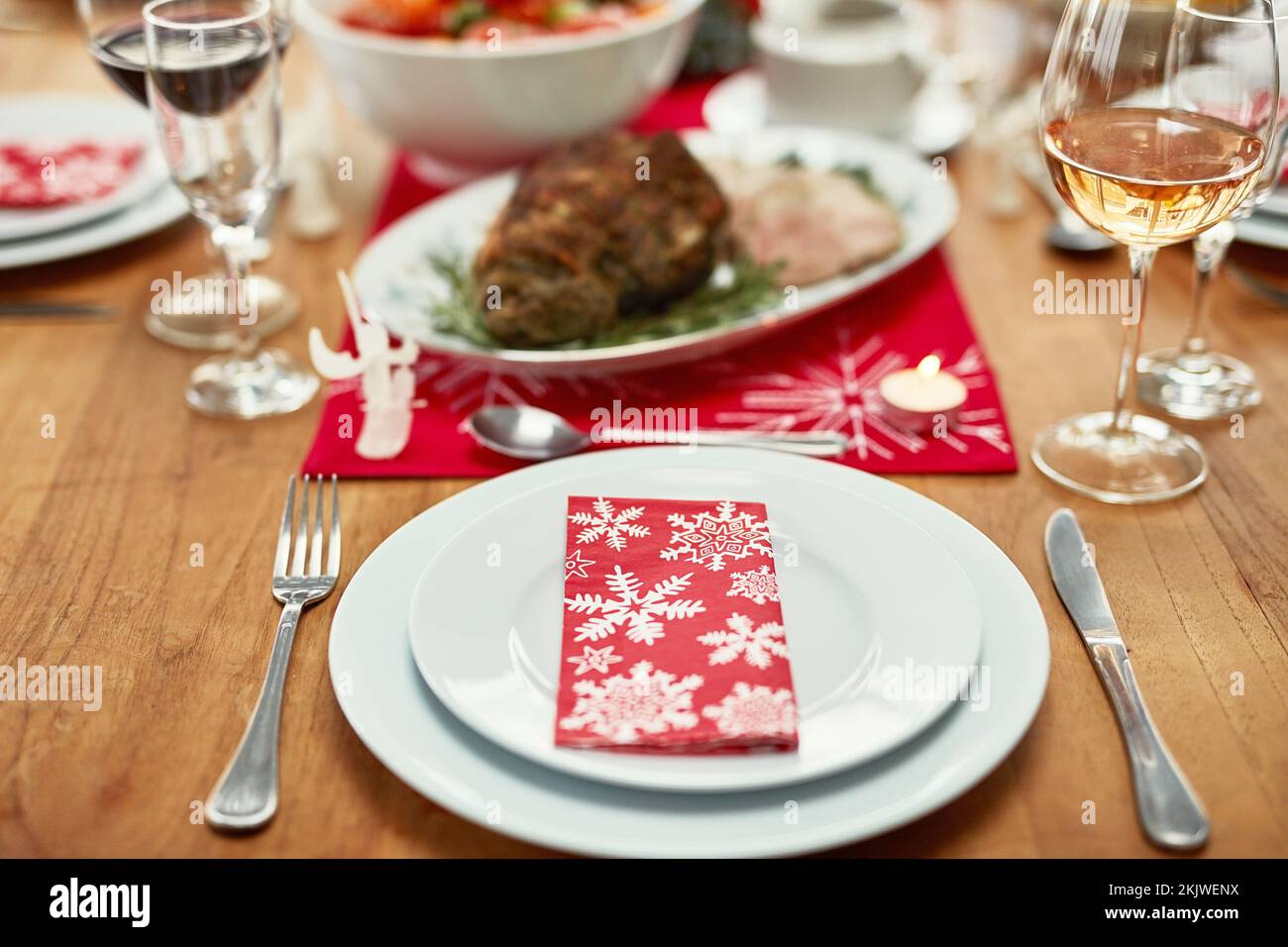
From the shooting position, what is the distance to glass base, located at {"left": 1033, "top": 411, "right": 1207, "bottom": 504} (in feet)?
3.27

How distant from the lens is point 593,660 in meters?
0.75

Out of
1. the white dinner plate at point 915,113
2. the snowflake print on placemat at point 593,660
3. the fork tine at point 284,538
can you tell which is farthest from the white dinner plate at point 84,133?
the snowflake print on placemat at point 593,660

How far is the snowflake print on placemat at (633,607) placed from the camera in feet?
2.54

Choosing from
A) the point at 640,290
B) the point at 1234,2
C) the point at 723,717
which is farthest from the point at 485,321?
the point at 1234,2

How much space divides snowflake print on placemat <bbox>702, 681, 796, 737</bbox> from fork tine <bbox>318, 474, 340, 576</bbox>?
1.12 feet

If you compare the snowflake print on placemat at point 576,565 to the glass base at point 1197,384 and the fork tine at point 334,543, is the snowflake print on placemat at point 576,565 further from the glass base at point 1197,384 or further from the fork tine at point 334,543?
the glass base at point 1197,384

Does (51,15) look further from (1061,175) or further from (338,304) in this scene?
(1061,175)

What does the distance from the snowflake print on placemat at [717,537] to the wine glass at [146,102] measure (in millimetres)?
594

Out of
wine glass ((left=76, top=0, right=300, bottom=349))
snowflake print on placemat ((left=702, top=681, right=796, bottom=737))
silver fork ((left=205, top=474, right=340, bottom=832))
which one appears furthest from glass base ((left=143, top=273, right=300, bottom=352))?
snowflake print on placemat ((left=702, top=681, right=796, bottom=737))

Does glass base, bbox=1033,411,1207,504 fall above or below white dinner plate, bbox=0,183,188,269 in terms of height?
above

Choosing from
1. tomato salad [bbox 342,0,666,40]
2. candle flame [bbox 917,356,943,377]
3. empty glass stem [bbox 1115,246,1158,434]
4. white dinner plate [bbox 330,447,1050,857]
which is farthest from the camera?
tomato salad [bbox 342,0,666,40]

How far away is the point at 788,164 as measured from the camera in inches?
56.4

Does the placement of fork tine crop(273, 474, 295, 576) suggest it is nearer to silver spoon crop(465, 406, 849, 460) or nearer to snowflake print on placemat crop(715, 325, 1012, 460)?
silver spoon crop(465, 406, 849, 460)

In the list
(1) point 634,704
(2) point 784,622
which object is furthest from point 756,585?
(1) point 634,704
